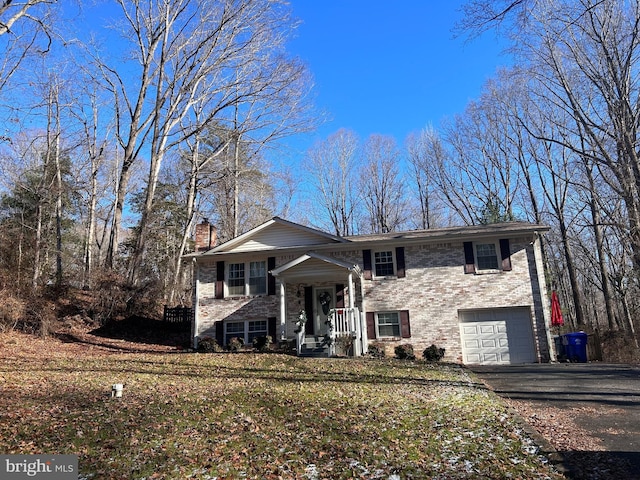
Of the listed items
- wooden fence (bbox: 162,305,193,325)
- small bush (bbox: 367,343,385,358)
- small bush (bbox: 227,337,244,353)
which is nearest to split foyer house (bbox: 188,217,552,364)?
small bush (bbox: 367,343,385,358)

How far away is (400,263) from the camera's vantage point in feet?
54.2

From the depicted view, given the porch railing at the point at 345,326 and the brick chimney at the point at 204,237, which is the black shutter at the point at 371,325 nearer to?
the porch railing at the point at 345,326

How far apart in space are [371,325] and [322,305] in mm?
2006

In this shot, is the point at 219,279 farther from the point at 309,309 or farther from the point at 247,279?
the point at 309,309

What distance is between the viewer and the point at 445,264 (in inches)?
639

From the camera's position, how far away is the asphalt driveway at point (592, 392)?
583 centimetres

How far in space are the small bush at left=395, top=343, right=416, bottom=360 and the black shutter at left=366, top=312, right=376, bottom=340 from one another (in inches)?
45.3

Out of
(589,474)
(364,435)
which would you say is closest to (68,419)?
(364,435)

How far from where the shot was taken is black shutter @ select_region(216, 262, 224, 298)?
17.7 meters

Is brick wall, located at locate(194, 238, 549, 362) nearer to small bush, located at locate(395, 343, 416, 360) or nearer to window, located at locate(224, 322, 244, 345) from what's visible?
small bush, located at locate(395, 343, 416, 360)

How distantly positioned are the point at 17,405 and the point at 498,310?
14395 mm

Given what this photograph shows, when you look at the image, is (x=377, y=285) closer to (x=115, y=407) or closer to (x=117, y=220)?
(x=115, y=407)

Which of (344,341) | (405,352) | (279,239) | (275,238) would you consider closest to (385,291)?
(405,352)

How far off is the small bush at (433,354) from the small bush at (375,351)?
1493 mm
